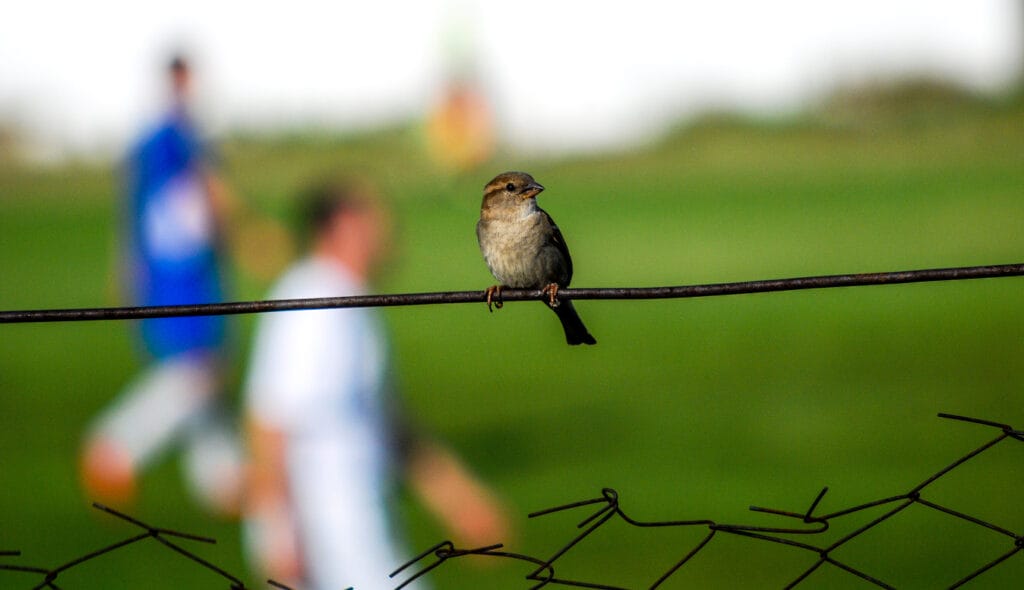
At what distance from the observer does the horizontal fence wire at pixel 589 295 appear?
201cm

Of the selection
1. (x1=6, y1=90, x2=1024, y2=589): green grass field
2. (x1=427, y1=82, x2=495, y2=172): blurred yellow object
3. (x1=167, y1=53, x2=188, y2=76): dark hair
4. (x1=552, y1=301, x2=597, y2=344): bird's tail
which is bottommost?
(x1=6, y1=90, x2=1024, y2=589): green grass field

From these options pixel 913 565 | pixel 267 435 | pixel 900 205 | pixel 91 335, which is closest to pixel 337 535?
pixel 267 435

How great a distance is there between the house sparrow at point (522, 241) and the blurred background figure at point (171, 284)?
280cm

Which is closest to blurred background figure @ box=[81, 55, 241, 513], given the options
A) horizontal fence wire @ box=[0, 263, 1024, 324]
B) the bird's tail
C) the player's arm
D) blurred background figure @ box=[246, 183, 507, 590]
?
blurred background figure @ box=[246, 183, 507, 590]

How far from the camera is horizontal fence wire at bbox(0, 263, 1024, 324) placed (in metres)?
2.01

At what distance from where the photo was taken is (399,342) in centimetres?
1573

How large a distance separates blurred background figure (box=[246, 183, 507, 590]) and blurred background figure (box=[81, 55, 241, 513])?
2157 mm

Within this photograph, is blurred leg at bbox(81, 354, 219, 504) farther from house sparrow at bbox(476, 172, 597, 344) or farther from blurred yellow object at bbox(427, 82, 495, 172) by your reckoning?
blurred yellow object at bbox(427, 82, 495, 172)

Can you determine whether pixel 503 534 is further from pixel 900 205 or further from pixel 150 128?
pixel 900 205

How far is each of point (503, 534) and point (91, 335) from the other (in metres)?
12.6

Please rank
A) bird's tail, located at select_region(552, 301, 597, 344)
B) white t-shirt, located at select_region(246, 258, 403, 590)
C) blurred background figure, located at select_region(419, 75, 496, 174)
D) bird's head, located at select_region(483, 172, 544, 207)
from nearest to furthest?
bird's tail, located at select_region(552, 301, 597, 344), bird's head, located at select_region(483, 172, 544, 207), white t-shirt, located at select_region(246, 258, 403, 590), blurred background figure, located at select_region(419, 75, 496, 174)

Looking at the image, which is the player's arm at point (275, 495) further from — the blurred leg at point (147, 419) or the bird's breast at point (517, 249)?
the blurred leg at point (147, 419)

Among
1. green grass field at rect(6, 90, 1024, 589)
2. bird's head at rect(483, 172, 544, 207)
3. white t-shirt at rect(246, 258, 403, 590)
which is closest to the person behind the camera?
bird's head at rect(483, 172, 544, 207)

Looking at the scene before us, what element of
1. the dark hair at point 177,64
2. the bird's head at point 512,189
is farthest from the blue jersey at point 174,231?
the bird's head at point 512,189
